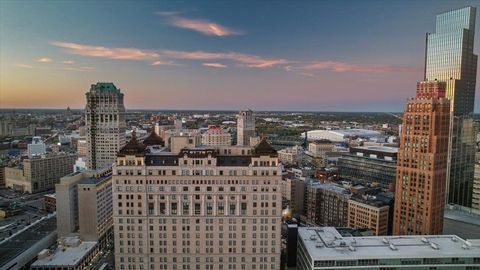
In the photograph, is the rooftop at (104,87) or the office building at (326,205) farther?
the rooftop at (104,87)

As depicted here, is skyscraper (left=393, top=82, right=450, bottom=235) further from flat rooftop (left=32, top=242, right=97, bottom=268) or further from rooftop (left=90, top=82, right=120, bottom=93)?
rooftop (left=90, top=82, right=120, bottom=93)

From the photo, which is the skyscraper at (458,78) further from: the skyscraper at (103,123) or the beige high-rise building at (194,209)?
the skyscraper at (103,123)

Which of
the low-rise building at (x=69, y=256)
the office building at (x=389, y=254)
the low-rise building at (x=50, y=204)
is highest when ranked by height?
the office building at (x=389, y=254)

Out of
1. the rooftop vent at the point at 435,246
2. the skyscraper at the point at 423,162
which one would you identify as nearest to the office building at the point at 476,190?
the skyscraper at the point at 423,162

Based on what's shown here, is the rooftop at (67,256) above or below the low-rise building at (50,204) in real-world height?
above

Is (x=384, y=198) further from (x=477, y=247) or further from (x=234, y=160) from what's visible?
(x=234, y=160)

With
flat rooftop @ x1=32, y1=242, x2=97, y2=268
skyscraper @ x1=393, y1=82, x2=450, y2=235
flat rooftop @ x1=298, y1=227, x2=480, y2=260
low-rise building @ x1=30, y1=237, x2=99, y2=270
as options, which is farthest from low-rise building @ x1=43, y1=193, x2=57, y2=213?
skyscraper @ x1=393, y1=82, x2=450, y2=235

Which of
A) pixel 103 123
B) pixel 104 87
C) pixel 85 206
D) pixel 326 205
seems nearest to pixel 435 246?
pixel 326 205
